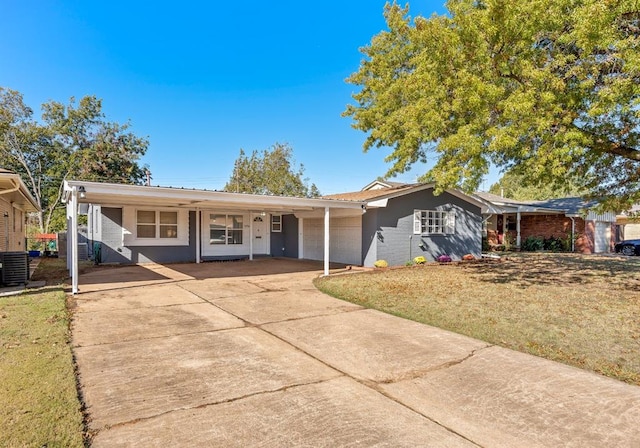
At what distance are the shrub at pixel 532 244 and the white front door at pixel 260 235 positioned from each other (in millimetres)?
16205

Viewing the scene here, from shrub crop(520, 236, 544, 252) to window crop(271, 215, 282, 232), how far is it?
15.5 meters

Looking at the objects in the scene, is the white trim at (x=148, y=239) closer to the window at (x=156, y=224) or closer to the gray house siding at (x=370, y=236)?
the window at (x=156, y=224)

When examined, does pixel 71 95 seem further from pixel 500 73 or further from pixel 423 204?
pixel 500 73

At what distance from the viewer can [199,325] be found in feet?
19.6

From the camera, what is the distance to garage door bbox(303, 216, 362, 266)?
14.7 m

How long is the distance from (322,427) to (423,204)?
13.4 meters

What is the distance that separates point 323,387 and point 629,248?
83.9 feet

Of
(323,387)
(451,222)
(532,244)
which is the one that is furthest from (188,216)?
(532,244)

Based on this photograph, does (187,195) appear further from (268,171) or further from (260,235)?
(268,171)

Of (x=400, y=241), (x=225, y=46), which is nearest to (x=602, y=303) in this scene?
(x=400, y=241)

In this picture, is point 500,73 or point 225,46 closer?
point 500,73

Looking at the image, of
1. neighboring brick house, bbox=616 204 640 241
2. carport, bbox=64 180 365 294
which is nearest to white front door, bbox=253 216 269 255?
carport, bbox=64 180 365 294

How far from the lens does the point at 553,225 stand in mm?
23297

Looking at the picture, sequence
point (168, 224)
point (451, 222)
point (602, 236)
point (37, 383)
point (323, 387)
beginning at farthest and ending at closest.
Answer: point (602, 236) → point (451, 222) → point (168, 224) → point (323, 387) → point (37, 383)
